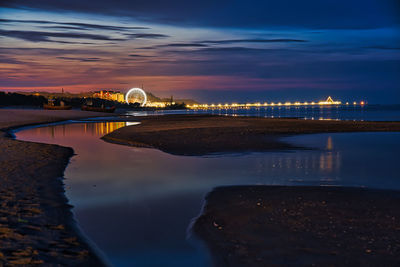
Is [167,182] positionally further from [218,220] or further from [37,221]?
[37,221]

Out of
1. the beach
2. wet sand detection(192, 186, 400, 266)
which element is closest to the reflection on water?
the beach

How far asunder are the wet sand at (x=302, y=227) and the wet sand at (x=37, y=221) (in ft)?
7.23

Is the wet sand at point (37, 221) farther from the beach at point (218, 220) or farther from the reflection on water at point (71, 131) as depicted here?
the reflection on water at point (71, 131)

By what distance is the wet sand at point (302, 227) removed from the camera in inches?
219

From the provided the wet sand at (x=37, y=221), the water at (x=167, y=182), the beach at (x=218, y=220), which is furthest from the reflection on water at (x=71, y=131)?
the beach at (x=218, y=220)

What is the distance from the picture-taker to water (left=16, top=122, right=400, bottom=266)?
653cm

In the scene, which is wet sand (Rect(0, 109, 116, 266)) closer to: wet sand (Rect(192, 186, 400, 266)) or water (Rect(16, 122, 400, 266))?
water (Rect(16, 122, 400, 266))

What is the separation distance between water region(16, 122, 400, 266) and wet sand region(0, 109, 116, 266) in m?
0.36

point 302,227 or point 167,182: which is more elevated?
point 302,227

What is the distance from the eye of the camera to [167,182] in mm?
11930

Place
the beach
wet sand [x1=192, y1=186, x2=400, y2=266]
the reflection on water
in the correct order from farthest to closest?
the reflection on water → the beach → wet sand [x1=192, y1=186, x2=400, y2=266]

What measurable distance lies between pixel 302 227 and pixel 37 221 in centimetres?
506

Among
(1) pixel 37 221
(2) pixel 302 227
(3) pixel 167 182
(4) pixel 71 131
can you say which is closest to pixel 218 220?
(2) pixel 302 227

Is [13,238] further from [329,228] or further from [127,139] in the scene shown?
[127,139]
